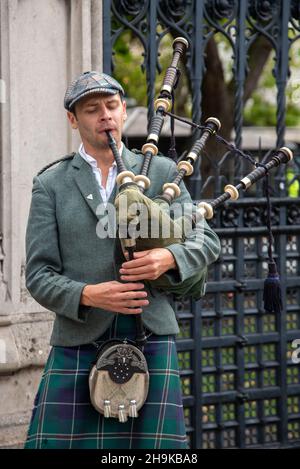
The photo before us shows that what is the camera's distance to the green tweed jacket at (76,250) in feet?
13.3

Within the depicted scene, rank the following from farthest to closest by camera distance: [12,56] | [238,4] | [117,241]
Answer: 1. [238,4]
2. [12,56]
3. [117,241]

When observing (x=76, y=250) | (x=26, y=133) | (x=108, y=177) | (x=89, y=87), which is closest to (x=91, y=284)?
(x=76, y=250)

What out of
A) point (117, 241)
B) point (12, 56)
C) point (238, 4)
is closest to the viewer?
point (117, 241)

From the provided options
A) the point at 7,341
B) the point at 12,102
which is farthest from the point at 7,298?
the point at 12,102

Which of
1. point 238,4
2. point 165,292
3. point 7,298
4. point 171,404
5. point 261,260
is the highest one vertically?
point 238,4

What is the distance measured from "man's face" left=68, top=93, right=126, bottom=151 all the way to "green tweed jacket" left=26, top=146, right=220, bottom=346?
152mm

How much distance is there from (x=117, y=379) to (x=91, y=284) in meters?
0.38

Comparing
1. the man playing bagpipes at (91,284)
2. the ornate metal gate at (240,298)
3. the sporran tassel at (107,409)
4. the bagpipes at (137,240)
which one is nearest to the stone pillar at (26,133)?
the ornate metal gate at (240,298)

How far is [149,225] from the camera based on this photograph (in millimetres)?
3768

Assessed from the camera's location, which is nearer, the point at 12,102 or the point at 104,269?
the point at 104,269

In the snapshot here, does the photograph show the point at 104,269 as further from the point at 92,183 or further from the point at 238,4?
the point at 238,4

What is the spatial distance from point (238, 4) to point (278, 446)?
283cm

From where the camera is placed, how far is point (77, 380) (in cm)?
411

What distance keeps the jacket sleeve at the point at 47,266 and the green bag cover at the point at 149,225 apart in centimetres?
31
